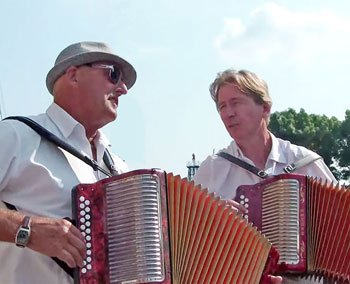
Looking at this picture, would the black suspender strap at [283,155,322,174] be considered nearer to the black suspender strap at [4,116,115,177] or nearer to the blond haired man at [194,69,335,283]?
the blond haired man at [194,69,335,283]

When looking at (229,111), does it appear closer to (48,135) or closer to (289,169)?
(289,169)

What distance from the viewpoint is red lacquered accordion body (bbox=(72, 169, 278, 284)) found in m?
2.52

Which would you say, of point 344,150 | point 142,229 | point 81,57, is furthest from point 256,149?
point 344,150

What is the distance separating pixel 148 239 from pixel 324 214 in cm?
147

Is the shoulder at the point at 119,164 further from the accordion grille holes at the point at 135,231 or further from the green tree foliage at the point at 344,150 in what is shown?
the green tree foliage at the point at 344,150

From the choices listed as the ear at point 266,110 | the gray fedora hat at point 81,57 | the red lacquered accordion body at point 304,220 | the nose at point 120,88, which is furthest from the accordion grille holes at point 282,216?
the gray fedora hat at point 81,57

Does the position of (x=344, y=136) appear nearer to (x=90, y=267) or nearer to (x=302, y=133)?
(x=302, y=133)

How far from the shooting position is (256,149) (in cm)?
414

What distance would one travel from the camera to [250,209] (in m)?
3.58

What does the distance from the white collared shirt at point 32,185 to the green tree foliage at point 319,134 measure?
20.6 meters

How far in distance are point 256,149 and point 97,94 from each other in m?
1.35

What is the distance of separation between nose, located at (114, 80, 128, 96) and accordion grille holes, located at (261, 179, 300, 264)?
39.2 inches

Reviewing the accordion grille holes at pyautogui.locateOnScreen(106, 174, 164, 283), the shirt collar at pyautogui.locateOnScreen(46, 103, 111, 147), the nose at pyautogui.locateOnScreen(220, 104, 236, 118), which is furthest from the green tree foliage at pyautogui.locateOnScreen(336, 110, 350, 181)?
the accordion grille holes at pyautogui.locateOnScreen(106, 174, 164, 283)

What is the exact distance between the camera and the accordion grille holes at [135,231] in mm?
2512
